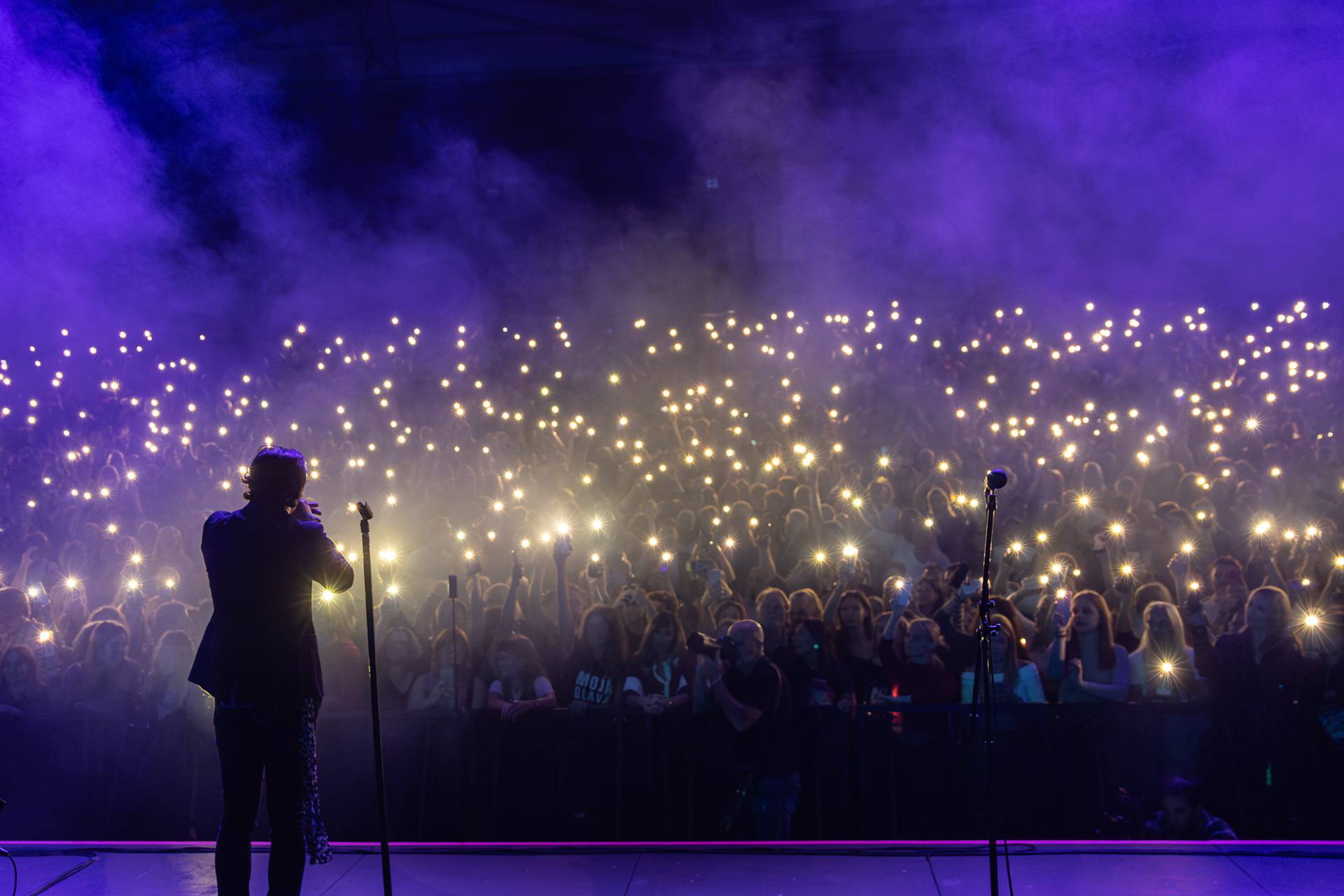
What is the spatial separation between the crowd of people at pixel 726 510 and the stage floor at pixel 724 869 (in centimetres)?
82

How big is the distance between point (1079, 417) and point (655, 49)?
21.9ft

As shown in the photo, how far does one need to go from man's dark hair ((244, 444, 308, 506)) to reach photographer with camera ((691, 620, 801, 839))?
227 cm

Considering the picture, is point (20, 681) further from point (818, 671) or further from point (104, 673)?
point (818, 671)

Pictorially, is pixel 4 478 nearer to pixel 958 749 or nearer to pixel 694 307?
pixel 694 307

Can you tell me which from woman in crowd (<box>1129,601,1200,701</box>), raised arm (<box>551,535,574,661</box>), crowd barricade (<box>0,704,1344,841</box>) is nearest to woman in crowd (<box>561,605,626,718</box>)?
raised arm (<box>551,535,574,661</box>)

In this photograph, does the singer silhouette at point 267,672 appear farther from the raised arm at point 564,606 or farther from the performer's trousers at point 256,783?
the raised arm at point 564,606

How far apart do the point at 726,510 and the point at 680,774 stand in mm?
3709

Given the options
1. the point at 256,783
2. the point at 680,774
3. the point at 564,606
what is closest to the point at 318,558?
the point at 256,783

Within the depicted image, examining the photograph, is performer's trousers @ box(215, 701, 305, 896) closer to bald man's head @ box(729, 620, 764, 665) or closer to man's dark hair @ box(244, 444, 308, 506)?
man's dark hair @ box(244, 444, 308, 506)

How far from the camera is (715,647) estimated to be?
4695mm

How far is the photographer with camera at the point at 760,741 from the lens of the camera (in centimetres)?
419

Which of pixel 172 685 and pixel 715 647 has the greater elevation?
pixel 715 647

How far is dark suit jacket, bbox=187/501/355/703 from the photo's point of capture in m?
2.63

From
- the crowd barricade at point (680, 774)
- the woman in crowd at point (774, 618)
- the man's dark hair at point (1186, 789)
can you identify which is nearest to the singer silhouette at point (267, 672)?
the crowd barricade at point (680, 774)
